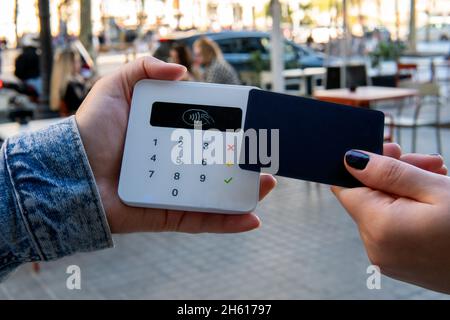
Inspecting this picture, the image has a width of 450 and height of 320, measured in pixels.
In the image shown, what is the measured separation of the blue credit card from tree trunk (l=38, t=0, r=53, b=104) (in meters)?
7.70

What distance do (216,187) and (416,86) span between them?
7.06 m

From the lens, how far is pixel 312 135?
107 cm

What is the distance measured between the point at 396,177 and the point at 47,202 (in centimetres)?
57

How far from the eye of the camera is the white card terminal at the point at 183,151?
113cm

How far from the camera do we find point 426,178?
1.04 meters

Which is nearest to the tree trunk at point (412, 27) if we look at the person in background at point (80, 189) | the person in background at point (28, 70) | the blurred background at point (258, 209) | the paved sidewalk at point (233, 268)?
the blurred background at point (258, 209)

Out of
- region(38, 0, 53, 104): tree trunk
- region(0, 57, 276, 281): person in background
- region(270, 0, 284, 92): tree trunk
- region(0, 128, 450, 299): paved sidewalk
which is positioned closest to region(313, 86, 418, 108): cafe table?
region(270, 0, 284, 92): tree trunk

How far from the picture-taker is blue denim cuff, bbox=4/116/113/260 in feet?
3.41

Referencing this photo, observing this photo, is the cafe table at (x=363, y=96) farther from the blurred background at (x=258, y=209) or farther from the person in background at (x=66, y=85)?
the person in background at (x=66, y=85)

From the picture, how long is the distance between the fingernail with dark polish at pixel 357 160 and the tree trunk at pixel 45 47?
777 centimetres

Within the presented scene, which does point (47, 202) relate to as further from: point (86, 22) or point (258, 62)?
point (258, 62)

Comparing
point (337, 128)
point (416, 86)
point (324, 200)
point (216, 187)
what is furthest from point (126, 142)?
point (416, 86)

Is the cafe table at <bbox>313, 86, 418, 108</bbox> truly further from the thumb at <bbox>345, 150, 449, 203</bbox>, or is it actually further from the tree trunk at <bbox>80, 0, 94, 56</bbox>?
the thumb at <bbox>345, 150, 449, 203</bbox>

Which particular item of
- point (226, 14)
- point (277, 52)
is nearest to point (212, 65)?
point (277, 52)
